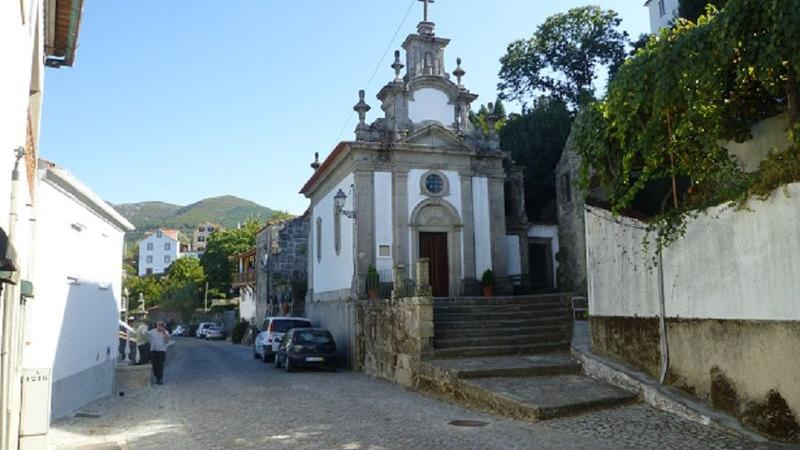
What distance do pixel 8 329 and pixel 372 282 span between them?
1454cm

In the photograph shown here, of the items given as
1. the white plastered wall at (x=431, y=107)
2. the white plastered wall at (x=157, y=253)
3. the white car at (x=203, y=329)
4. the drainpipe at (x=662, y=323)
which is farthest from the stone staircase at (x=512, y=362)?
the white plastered wall at (x=157, y=253)

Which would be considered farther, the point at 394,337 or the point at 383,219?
the point at 383,219

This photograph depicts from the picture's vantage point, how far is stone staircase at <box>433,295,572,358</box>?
14.2 meters

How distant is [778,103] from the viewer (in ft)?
33.4

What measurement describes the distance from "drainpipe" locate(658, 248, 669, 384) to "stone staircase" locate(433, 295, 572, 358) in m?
4.65

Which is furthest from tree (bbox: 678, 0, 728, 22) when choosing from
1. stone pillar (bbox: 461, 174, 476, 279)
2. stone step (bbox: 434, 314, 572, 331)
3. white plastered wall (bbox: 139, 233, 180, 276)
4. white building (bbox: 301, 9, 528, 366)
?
white plastered wall (bbox: 139, 233, 180, 276)

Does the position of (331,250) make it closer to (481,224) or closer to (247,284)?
(481,224)

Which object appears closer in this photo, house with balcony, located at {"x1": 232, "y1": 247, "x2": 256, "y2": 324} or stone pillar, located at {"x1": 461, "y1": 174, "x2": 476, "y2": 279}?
stone pillar, located at {"x1": 461, "y1": 174, "x2": 476, "y2": 279}

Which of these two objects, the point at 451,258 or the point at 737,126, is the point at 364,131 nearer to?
the point at 451,258

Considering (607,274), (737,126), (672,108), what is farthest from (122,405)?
(737,126)

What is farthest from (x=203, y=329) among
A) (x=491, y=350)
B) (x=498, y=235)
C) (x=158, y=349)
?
(x=491, y=350)

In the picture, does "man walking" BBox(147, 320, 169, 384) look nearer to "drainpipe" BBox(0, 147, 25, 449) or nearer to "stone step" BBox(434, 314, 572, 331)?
"stone step" BBox(434, 314, 572, 331)

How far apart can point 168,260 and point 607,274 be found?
118 meters

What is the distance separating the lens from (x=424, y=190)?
69.2 feet
